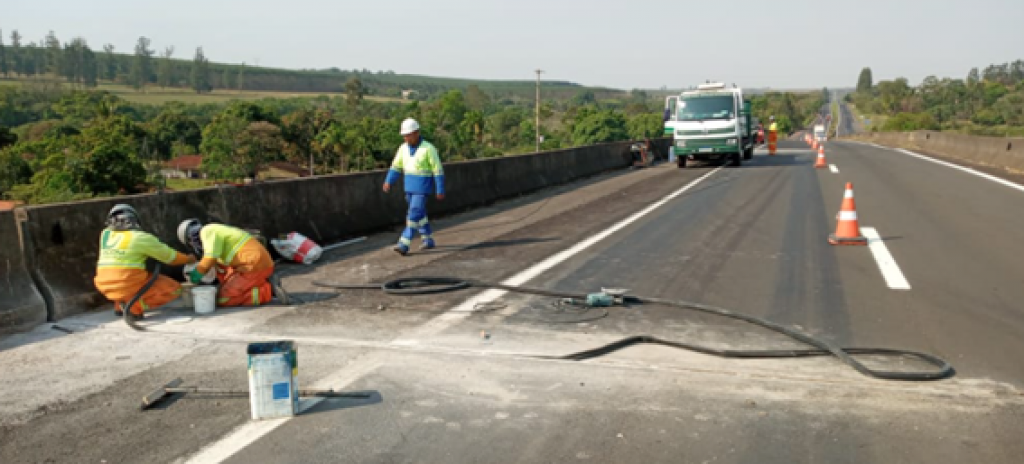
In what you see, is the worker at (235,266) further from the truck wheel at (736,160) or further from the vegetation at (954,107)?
the vegetation at (954,107)

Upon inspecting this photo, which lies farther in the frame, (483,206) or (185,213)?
(483,206)

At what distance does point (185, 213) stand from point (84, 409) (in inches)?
168

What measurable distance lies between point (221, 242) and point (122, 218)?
0.86 metres

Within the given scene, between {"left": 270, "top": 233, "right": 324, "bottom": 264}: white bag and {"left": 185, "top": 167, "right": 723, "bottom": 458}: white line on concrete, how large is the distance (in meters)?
2.58

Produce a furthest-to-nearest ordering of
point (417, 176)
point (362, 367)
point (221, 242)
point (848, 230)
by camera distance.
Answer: point (848, 230)
point (417, 176)
point (221, 242)
point (362, 367)

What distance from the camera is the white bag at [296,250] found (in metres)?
9.55

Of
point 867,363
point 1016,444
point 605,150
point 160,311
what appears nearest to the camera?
point 1016,444

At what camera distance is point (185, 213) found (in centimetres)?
886

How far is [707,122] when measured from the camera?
1021 inches

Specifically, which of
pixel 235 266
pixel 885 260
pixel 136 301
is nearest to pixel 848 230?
pixel 885 260

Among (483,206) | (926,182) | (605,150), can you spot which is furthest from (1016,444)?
(605,150)

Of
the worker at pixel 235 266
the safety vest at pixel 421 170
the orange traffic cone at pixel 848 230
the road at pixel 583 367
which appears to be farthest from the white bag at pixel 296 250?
the orange traffic cone at pixel 848 230

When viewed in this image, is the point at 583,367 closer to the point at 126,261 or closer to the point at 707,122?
the point at 126,261

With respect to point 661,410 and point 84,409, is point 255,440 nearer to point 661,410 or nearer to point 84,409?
point 84,409
